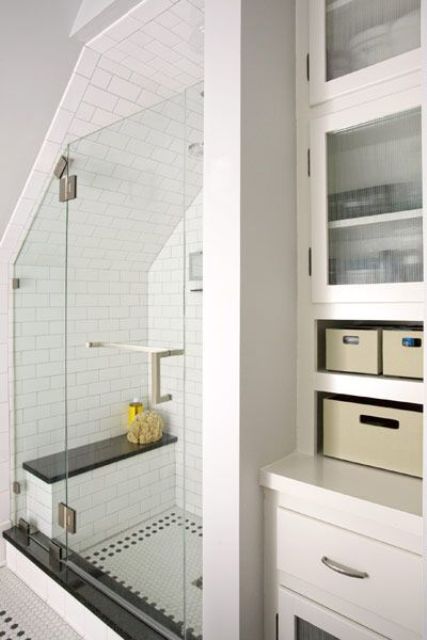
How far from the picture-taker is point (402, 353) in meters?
1.09

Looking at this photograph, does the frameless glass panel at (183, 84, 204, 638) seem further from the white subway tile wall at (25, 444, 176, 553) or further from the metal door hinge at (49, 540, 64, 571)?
the metal door hinge at (49, 540, 64, 571)

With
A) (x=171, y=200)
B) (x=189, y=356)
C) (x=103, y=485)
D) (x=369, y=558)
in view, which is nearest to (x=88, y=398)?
(x=103, y=485)

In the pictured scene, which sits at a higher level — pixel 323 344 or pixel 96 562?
pixel 323 344

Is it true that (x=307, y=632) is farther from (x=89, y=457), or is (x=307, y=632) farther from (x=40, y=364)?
(x=40, y=364)

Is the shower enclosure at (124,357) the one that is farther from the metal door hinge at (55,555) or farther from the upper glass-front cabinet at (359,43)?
the upper glass-front cabinet at (359,43)

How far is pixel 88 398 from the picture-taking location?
173cm

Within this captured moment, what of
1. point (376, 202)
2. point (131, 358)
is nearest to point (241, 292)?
point (376, 202)

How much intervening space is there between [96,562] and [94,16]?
2.07 meters

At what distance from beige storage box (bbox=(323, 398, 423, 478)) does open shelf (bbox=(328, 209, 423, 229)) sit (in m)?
0.51

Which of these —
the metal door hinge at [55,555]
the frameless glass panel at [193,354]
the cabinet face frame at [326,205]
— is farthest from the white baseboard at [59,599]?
the cabinet face frame at [326,205]

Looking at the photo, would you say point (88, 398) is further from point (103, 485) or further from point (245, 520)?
point (245, 520)

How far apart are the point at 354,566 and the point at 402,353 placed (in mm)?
540

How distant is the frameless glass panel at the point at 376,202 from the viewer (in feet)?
3.43

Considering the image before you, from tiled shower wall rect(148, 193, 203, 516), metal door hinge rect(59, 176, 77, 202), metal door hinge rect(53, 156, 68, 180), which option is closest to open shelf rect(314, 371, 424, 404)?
tiled shower wall rect(148, 193, 203, 516)
